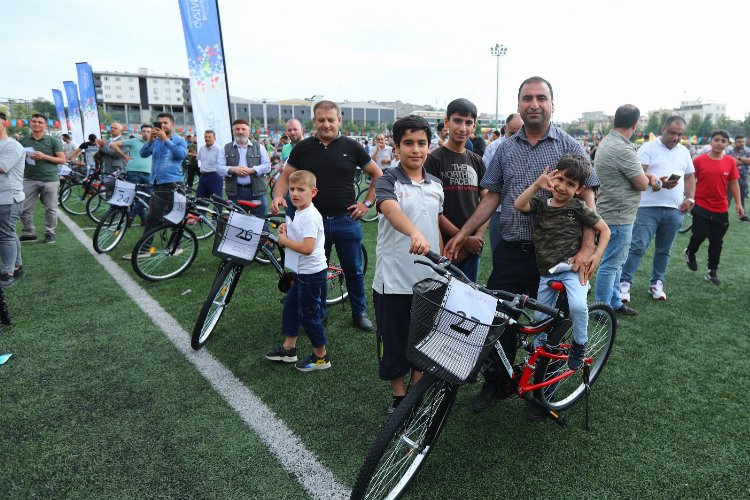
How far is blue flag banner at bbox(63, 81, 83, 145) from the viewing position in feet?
64.2

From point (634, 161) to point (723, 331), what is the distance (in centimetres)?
185

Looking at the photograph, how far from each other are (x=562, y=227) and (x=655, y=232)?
3219 millimetres

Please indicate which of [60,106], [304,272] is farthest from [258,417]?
[60,106]

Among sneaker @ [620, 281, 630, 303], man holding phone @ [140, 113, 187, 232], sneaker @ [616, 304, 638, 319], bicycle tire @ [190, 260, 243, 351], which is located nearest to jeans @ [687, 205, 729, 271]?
sneaker @ [620, 281, 630, 303]

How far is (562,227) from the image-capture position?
2.66m

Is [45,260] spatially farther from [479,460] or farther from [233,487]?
[479,460]

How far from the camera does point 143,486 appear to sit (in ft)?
7.65

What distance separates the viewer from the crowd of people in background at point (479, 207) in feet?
8.73

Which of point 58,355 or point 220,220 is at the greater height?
point 220,220

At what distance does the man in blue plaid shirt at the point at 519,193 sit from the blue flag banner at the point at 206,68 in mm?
7369

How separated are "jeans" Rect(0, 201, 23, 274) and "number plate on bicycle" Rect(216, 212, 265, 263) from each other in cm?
313

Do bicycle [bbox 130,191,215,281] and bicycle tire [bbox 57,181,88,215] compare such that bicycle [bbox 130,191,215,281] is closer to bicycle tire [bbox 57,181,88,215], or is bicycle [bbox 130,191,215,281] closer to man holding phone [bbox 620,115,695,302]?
man holding phone [bbox 620,115,695,302]

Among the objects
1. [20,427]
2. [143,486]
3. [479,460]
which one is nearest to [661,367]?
[479,460]

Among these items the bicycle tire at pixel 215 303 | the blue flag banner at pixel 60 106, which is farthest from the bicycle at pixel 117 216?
the blue flag banner at pixel 60 106
